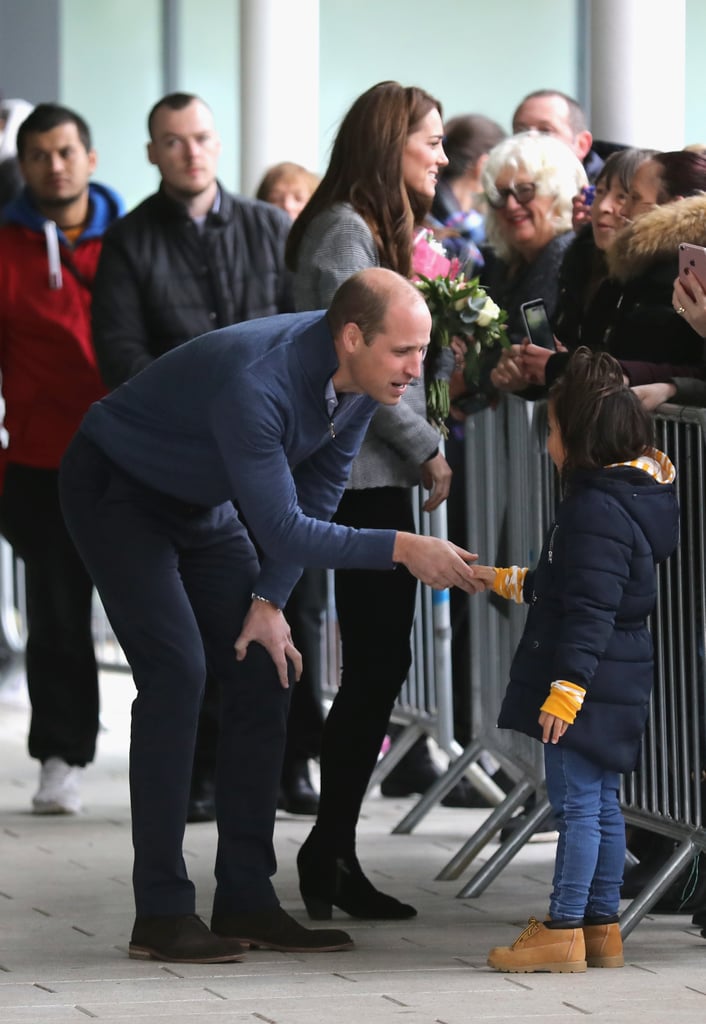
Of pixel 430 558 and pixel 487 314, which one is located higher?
pixel 487 314

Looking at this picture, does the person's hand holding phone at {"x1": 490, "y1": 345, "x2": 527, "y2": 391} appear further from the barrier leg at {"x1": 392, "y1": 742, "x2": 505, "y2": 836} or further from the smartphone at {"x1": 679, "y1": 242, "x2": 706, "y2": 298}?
the barrier leg at {"x1": 392, "y1": 742, "x2": 505, "y2": 836}

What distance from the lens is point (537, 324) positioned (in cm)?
519

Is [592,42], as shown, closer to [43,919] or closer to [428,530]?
[428,530]

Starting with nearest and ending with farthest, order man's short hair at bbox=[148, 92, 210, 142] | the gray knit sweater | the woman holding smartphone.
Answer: the woman holding smartphone → the gray knit sweater → man's short hair at bbox=[148, 92, 210, 142]

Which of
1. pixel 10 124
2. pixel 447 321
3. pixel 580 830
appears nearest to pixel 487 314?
pixel 447 321

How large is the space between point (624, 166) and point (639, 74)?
1.24 metres

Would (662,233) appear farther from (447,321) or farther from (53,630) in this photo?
(53,630)

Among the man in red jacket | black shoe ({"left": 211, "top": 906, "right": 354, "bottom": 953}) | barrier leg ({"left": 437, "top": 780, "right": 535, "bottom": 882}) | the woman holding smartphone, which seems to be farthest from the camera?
the man in red jacket

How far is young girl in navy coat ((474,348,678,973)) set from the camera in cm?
404

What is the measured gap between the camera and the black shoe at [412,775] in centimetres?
662

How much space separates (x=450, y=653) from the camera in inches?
246

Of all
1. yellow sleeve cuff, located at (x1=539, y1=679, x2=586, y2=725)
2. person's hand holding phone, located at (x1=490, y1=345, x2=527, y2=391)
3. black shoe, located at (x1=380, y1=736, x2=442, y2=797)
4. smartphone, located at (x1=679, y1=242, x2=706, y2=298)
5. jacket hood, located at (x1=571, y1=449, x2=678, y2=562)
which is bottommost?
black shoe, located at (x1=380, y1=736, x2=442, y2=797)

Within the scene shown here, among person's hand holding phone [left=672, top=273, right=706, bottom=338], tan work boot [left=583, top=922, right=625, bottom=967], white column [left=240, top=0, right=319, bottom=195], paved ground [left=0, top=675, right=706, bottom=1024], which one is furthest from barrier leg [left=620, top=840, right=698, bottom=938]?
white column [left=240, top=0, right=319, bottom=195]

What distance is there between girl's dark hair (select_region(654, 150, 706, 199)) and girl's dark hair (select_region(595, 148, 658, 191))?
264 mm
